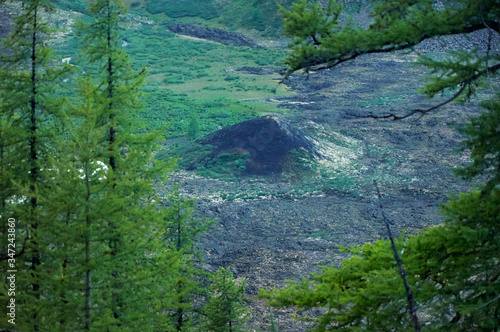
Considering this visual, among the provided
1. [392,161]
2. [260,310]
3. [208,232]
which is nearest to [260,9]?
[392,161]

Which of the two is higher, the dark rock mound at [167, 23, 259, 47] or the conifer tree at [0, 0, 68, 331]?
the conifer tree at [0, 0, 68, 331]

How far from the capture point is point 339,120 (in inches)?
1391

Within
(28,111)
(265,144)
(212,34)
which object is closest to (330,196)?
(265,144)

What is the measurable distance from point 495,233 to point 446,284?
92cm

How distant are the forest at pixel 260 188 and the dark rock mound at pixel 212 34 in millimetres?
19609

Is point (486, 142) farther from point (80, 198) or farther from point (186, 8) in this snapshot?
point (186, 8)

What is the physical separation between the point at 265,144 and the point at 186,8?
184 ft

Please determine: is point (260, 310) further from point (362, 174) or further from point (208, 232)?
point (362, 174)

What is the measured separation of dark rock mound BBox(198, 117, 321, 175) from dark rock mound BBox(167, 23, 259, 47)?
3738 cm

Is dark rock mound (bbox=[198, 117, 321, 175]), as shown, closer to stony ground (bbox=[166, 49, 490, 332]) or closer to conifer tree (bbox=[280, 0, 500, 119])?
stony ground (bbox=[166, 49, 490, 332])

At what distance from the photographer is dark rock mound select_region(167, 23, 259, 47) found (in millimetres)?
65438

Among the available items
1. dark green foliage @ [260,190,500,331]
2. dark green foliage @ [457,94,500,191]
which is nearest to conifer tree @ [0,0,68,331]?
dark green foliage @ [260,190,500,331]

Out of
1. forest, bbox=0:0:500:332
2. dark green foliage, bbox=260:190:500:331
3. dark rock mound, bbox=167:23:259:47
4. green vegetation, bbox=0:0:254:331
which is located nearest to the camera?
dark green foliage, bbox=260:190:500:331

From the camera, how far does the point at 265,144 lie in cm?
2875
